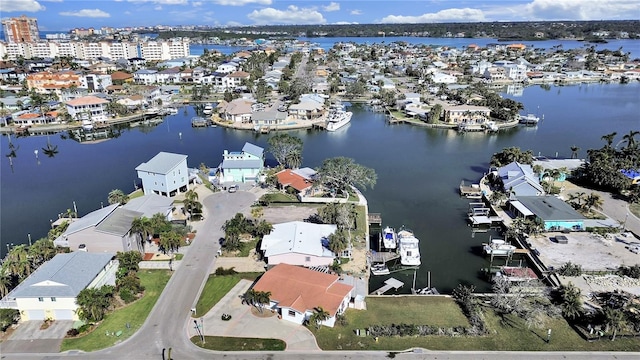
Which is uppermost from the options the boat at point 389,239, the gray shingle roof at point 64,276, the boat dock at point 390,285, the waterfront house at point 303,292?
the gray shingle roof at point 64,276

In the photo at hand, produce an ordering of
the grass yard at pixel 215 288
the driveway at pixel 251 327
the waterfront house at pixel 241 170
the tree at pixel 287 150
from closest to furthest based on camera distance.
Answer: the driveway at pixel 251 327
the grass yard at pixel 215 288
the waterfront house at pixel 241 170
the tree at pixel 287 150

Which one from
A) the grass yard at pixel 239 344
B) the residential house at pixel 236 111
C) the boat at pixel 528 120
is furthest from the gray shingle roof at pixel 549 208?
the residential house at pixel 236 111

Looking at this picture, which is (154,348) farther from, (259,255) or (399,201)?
(399,201)

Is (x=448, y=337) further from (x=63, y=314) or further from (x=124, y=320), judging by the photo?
(x=63, y=314)

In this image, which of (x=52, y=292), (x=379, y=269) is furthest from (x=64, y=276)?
(x=379, y=269)

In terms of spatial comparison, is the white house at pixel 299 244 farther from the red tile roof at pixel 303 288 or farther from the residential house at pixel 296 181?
the residential house at pixel 296 181

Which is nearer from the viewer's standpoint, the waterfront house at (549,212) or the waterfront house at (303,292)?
the waterfront house at (303,292)
